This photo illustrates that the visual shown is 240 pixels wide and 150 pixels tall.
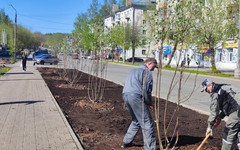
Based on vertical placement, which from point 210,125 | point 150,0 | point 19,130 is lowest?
point 19,130

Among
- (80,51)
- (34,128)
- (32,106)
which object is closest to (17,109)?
(32,106)

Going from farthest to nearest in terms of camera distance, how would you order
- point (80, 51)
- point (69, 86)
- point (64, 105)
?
point (80, 51), point (69, 86), point (64, 105)

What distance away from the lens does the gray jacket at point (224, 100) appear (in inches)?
153

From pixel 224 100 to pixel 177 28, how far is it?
1401mm

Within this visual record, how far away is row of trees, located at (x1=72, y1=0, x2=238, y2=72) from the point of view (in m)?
4.34

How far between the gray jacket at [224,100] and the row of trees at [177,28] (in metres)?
0.90

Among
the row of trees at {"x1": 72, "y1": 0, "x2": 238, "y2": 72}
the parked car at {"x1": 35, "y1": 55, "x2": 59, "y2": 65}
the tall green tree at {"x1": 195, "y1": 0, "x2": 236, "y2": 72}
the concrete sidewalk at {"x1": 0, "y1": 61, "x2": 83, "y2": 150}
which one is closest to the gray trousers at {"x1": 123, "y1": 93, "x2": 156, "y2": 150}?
the row of trees at {"x1": 72, "y1": 0, "x2": 238, "y2": 72}

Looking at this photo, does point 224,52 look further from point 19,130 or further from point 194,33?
point 19,130

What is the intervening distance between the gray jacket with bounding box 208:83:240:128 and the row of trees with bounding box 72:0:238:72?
35.4 inches

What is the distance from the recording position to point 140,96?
13.5ft

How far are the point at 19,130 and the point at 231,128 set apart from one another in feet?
13.3

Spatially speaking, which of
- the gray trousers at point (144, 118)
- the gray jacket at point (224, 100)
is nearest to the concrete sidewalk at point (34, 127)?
the gray trousers at point (144, 118)

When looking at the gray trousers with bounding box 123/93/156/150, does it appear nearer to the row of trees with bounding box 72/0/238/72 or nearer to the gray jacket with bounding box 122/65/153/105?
the gray jacket with bounding box 122/65/153/105

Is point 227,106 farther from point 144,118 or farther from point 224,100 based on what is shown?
point 144,118
